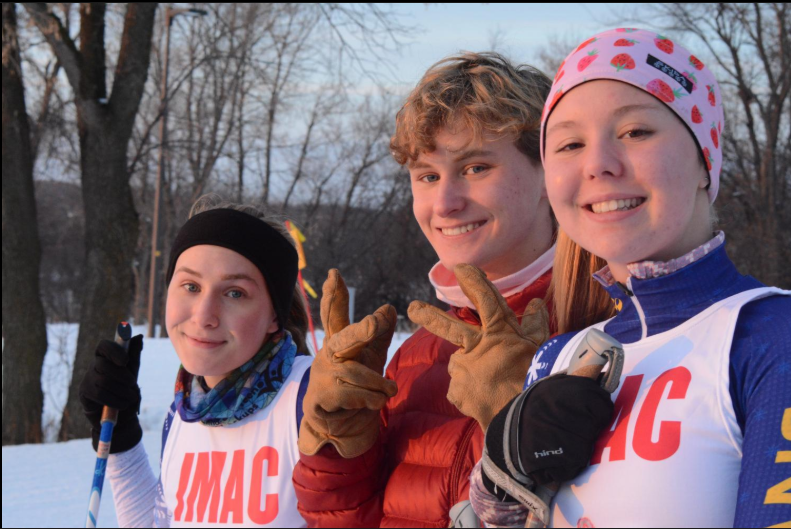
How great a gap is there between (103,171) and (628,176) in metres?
7.08

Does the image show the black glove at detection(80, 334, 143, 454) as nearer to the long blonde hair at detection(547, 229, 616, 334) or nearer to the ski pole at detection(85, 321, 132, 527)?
the ski pole at detection(85, 321, 132, 527)

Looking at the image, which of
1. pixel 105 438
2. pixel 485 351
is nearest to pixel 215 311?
pixel 105 438

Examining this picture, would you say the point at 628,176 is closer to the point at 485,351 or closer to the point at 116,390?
the point at 485,351

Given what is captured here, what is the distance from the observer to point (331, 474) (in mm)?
1945

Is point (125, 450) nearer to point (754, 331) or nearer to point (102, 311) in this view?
point (754, 331)

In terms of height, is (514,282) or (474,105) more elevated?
(474,105)

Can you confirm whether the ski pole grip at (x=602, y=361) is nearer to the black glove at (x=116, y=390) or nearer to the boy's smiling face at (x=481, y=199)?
the boy's smiling face at (x=481, y=199)

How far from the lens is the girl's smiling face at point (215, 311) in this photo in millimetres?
2461

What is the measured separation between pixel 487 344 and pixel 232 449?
1.17m

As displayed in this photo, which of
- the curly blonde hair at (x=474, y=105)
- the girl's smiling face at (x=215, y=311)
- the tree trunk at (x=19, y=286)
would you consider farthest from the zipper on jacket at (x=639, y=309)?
the tree trunk at (x=19, y=286)

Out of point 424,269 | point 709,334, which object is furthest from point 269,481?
point 424,269

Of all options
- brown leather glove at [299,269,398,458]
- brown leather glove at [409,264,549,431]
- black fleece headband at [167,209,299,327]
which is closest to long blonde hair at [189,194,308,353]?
black fleece headband at [167,209,299,327]

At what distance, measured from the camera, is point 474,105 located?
1.97 m

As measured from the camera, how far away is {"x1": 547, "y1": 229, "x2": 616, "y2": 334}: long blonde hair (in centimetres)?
178
